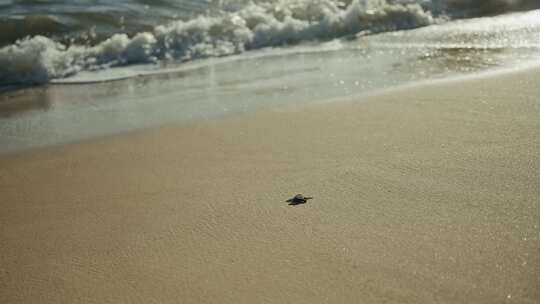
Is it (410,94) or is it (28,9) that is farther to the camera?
(28,9)

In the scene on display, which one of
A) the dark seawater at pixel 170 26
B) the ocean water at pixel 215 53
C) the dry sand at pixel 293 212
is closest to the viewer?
the dry sand at pixel 293 212

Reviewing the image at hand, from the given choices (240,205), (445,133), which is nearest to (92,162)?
(240,205)

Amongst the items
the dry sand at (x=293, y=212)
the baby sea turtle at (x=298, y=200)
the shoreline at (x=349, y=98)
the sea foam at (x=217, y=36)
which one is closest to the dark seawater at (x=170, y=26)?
the sea foam at (x=217, y=36)

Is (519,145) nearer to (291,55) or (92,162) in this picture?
(92,162)

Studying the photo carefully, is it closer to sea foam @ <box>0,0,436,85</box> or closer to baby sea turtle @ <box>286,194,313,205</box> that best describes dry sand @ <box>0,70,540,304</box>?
baby sea turtle @ <box>286,194,313,205</box>

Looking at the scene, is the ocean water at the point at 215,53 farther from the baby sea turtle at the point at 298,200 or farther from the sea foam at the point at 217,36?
the baby sea turtle at the point at 298,200

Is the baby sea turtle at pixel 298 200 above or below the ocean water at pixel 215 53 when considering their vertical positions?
below

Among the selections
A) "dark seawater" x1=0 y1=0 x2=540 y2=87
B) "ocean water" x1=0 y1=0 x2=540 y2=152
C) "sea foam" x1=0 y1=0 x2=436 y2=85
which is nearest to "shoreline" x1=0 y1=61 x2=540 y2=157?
"ocean water" x1=0 y1=0 x2=540 y2=152

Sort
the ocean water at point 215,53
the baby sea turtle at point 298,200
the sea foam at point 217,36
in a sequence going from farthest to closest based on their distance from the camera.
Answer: the sea foam at point 217,36 < the ocean water at point 215,53 < the baby sea turtle at point 298,200
